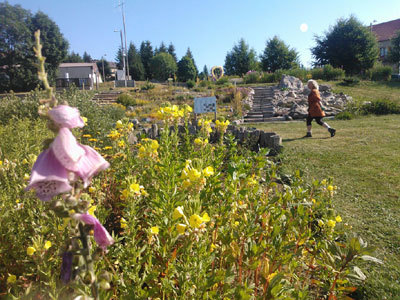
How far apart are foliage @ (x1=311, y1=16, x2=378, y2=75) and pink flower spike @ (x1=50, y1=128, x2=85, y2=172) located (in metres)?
27.2

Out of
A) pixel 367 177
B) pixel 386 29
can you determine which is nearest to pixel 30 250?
pixel 367 177

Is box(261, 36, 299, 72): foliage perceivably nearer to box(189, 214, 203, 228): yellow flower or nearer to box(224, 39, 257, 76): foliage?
box(224, 39, 257, 76): foliage

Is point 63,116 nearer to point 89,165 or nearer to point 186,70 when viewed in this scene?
point 89,165

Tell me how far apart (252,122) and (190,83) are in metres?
14.5

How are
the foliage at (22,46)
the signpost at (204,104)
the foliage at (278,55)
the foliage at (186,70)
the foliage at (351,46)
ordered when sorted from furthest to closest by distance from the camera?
the foliage at (186,70) → the foliage at (22,46) → the foliage at (278,55) → the foliage at (351,46) → the signpost at (204,104)

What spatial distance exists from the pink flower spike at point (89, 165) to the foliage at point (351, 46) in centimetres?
2713

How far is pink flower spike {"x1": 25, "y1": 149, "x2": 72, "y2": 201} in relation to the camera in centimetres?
57

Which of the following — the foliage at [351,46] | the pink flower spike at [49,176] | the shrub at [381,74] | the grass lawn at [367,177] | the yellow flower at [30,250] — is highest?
the foliage at [351,46]

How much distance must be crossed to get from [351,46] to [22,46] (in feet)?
123

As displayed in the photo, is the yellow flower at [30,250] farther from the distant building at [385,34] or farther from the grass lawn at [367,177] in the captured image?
the distant building at [385,34]

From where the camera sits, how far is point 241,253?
5.35ft

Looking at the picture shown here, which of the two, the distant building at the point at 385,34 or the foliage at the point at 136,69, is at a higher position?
the distant building at the point at 385,34

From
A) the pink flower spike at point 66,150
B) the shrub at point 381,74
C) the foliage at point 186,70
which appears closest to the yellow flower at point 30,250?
the pink flower spike at point 66,150

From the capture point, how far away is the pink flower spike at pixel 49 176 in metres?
0.57
